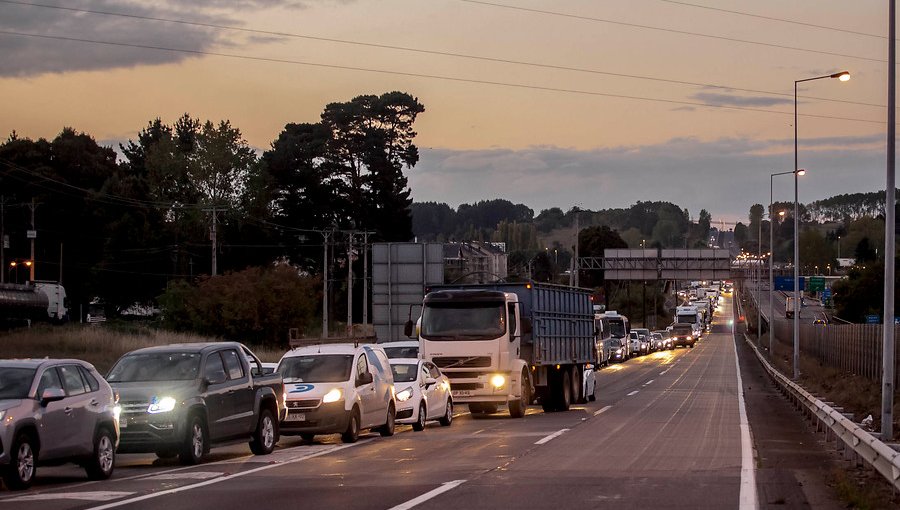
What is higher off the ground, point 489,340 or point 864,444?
point 489,340

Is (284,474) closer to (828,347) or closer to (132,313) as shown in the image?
(828,347)

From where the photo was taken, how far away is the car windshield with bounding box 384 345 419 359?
1332 inches

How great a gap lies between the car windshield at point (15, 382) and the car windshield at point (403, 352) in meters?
17.5

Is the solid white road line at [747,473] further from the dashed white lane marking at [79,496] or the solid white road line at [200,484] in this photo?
the dashed white lane marking at [79,496]

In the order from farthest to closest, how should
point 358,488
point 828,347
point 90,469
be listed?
point 828,347 < point 90,469 < point 358,488

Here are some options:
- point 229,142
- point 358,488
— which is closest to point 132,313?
point 229,142

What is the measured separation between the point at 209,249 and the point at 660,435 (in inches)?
3334

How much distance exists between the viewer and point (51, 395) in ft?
53.7

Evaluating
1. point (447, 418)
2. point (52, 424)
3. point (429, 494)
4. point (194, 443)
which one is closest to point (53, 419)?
point (52, 424)

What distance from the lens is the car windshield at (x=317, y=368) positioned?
2467 cm

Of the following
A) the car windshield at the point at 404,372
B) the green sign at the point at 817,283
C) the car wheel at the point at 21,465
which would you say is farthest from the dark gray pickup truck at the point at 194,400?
the green sign at the point at 817,283

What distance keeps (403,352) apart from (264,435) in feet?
40.3

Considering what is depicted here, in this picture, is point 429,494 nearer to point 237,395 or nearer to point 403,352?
point 237,395

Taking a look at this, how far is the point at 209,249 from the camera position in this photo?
10625cm
